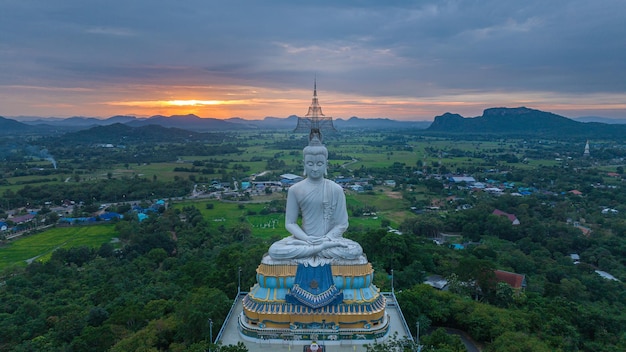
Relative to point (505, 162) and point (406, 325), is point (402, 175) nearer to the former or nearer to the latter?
point (505, 162)

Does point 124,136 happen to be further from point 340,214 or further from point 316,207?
point 340,214

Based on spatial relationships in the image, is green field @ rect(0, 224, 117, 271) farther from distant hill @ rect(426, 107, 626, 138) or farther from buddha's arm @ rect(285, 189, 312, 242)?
distant hill @ rect(426, 107, 626, 138)

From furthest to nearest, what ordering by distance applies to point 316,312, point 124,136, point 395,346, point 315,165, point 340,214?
point 124,136
point 340,214
point 315,165
point 316,312
point 395,346

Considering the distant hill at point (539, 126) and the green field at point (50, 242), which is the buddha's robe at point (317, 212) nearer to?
the green field at point (50, 242)

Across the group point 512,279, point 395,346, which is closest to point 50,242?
point 395,346

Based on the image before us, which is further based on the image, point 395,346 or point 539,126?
point 539,126

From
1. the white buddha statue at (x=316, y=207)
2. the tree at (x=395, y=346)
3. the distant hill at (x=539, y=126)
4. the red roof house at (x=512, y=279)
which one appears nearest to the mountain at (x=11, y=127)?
the distant hill at (x=539, y=126)
